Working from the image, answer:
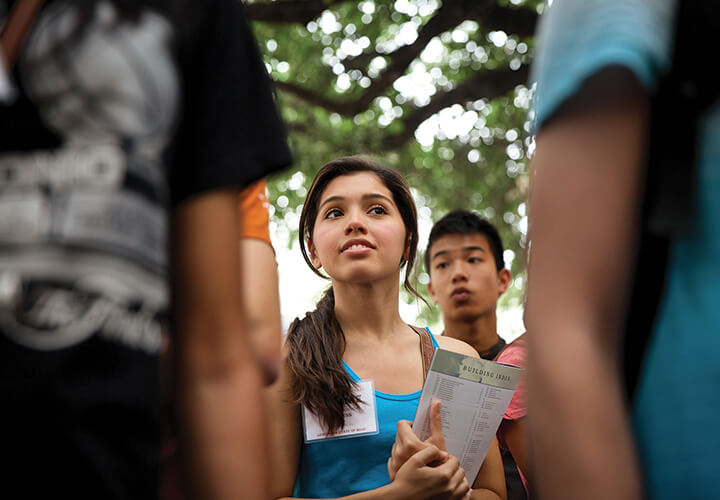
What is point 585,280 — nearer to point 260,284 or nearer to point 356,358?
point 260,284

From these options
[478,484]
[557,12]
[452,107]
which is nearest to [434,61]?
[452,107]

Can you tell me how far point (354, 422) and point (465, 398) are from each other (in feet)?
1.23

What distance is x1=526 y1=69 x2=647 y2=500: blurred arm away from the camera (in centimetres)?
71

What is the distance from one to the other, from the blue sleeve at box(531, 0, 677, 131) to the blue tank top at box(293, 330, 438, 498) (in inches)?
67.6

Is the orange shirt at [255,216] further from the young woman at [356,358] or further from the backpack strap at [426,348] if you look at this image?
the backpack strap at [426,348]

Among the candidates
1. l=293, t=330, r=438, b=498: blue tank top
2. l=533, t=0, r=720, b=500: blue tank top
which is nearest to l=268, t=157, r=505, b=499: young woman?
l=293, t=330, r=438, b=498: blue tank top

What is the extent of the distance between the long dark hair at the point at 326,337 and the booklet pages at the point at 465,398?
0.30 meters

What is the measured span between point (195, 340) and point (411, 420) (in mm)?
1606

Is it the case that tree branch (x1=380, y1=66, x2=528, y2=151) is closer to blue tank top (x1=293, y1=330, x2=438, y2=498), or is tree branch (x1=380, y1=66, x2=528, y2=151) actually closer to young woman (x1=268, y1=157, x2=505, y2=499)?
young woman (x1=268, y1=157, x2=505, y2=499)

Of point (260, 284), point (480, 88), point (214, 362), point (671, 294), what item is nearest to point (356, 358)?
point (260, 284)

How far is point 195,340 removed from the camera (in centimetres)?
89

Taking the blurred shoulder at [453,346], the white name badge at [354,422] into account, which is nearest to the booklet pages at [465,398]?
the white name badge at [354,422]

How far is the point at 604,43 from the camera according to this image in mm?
717

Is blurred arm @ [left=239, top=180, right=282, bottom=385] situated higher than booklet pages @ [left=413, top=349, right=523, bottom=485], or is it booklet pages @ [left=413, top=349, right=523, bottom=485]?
blurred arm @ [left=239, top=180, right=282, bottom=385]
